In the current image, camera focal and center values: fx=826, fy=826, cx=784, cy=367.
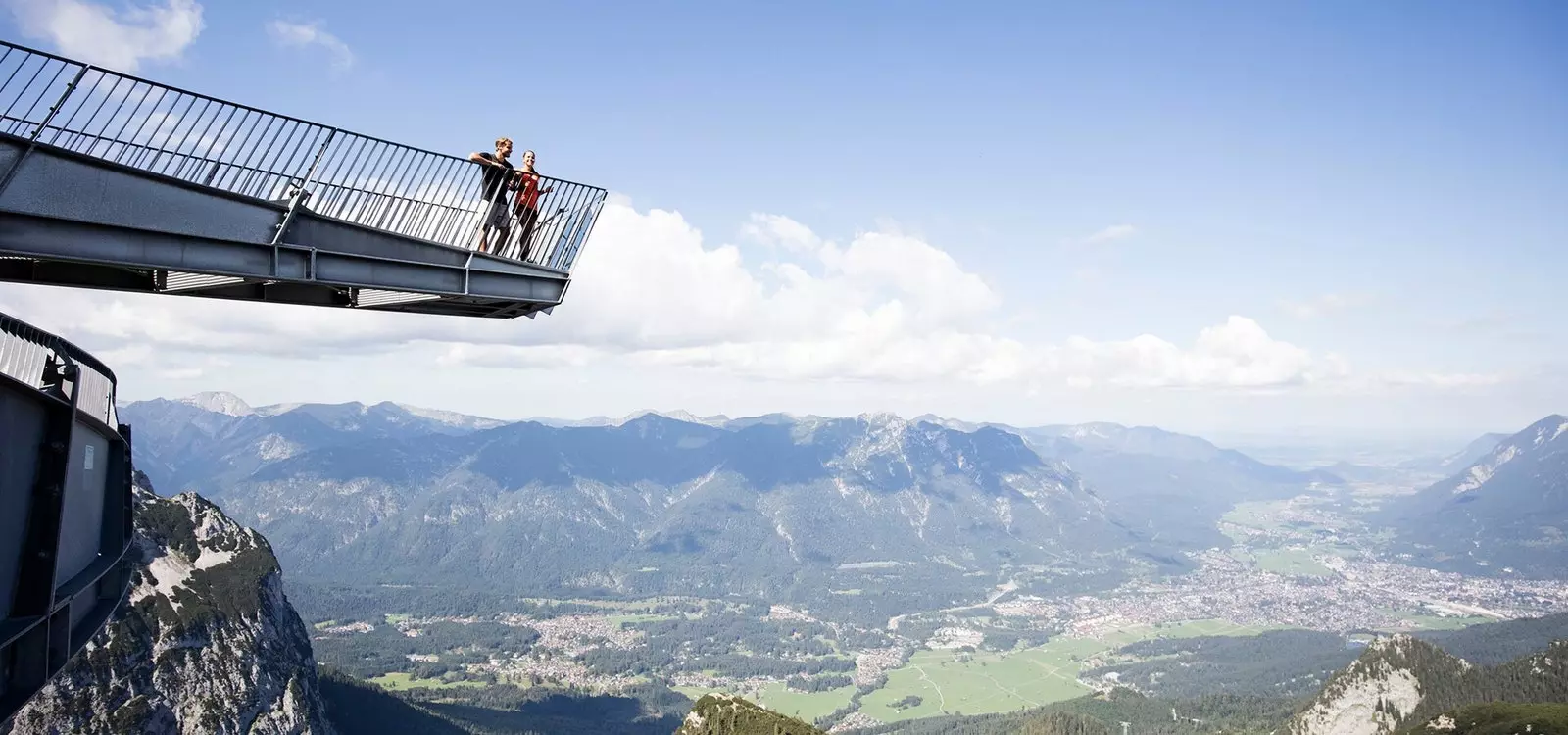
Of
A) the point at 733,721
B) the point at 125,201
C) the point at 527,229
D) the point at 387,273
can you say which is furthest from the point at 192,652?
the point at 125,201

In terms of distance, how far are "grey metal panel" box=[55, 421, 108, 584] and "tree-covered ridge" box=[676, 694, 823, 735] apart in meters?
68.2

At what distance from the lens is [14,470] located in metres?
10.1

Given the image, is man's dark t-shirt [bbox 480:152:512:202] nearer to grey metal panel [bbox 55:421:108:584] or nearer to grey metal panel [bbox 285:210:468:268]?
grey metal panel [bbox 285:210:468:268]

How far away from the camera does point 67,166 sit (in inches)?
373

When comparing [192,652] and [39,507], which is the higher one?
[39,507]

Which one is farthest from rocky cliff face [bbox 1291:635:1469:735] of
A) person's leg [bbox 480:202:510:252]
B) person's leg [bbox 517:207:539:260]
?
person's leg [bbox 480:202:510:252]

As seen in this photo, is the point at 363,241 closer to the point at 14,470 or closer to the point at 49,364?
the point at 49,364

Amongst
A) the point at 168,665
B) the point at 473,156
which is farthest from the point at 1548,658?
the point at 168,665

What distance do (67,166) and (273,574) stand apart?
13285cm

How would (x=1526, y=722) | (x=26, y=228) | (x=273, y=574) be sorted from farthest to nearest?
(x=273, y=574)
(x=1526, y=722)
(x=26, y=228)

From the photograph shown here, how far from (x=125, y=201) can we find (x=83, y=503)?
20.7 ft

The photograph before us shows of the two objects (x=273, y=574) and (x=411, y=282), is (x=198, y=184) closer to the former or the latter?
(x=411, y=282)

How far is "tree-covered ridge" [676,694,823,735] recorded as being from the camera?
252 ft

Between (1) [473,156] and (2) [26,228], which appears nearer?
(2) [26,228]
